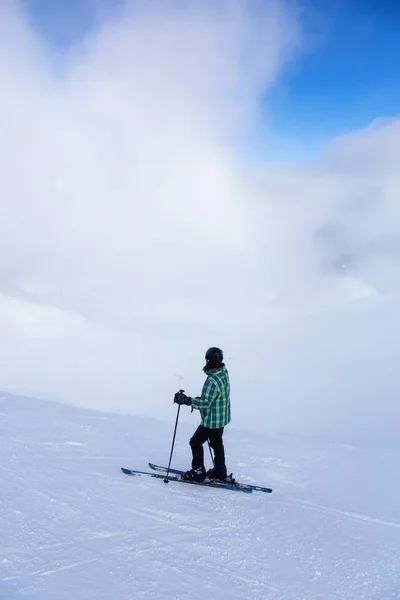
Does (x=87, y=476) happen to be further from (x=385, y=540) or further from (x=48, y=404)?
(x=48, y=404)

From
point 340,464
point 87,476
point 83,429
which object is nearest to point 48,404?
point 83,429

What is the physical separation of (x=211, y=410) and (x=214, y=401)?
0.54 ft

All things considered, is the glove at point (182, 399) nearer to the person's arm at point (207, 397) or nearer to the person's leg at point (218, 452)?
the person's arm at point (207, 397)

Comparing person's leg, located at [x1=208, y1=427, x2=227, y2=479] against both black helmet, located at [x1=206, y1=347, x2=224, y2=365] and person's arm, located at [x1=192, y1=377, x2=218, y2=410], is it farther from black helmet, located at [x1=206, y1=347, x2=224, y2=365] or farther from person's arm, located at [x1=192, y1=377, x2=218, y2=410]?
black helmet, located at [x1=206, y1=347, x2=224, y2=365]

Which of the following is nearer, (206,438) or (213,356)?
(213,356)

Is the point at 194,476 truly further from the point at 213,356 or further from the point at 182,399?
the point at 213,356

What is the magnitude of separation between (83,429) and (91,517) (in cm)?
581

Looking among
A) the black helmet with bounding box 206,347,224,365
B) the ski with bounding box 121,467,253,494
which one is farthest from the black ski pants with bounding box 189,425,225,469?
the black helmet with bounding box 206,347,224,365

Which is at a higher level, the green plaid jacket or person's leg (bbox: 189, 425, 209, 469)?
the green plaid jacket

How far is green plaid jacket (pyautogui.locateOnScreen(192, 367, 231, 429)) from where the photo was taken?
835 centimetres

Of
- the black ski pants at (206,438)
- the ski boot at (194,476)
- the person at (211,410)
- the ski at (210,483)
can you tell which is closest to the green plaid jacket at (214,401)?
the person at (211,410)

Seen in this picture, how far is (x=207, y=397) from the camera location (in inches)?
329

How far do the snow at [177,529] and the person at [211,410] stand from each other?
0.46 meters

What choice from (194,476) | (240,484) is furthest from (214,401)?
(240,484)
